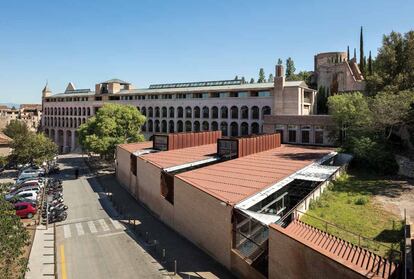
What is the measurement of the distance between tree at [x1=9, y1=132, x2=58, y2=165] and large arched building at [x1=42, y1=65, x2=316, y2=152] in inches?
1083

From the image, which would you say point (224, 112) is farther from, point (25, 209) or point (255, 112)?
point (25, 209)

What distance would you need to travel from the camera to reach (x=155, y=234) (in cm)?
2480

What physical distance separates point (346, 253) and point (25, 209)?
91.1ft

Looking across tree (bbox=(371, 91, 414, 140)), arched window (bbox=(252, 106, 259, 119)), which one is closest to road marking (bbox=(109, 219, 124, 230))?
tree (bbox=(371, 91, 414, 140))

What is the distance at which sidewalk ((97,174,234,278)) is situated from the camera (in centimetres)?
1878

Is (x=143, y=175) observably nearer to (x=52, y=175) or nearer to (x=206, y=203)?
(x=206, y=203)

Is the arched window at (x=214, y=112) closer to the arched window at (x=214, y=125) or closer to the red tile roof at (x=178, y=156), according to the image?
the arched window at (x=214, y=125)

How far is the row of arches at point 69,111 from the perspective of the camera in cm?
8512

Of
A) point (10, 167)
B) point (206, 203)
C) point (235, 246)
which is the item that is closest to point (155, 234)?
point (206, 203)

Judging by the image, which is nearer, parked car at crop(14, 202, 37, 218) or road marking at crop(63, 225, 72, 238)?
road marking at crop(63, 225, 72, 238)

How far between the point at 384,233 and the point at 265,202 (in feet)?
24.5

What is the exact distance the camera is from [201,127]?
2566 inches

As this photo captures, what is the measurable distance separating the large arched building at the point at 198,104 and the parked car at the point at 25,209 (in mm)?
39138

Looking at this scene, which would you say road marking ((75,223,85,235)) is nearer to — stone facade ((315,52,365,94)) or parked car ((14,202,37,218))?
parked car ((14,202,37,218))
